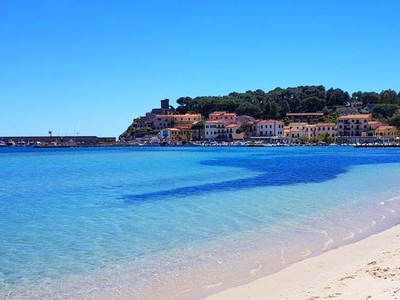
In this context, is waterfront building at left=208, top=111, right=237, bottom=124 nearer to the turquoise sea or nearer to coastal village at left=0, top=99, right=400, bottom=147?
coastal village at left=0, top=99, right=400, bottom=147

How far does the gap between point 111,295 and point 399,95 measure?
152m

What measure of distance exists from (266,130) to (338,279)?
385 ft

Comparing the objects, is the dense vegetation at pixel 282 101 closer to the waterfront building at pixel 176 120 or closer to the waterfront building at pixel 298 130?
the waterfront building at pixel 176 120

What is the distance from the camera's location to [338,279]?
7.72 m

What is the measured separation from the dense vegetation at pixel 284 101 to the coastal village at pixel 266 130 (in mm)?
5033

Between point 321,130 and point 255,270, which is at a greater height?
point 321,130

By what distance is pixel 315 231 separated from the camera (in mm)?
13148

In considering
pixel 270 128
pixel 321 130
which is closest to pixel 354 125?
pixel 321 130

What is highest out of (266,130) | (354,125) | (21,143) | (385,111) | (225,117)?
(225,117)

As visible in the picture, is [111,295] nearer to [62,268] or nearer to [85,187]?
[62,268]

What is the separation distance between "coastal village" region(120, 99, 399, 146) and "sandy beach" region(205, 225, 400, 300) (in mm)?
99940

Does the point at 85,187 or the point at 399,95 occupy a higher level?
the point at 399,95

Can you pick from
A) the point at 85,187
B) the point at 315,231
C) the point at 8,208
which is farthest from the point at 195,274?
the point at 85,187

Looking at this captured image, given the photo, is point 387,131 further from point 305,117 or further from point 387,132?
point 305,117
